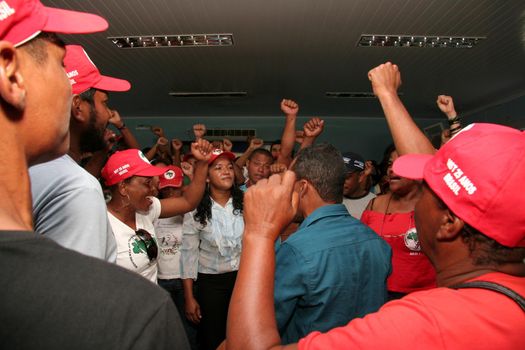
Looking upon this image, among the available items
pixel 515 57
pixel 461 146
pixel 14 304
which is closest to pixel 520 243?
pixel 461 146

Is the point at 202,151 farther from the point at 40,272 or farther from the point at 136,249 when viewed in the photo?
the point at 40,272

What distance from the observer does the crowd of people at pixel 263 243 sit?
465 mm

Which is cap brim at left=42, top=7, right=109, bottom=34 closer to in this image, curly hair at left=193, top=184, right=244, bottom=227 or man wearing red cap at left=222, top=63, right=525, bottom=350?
man wearing red cap at left=222, top=63, right=525, bottom=350

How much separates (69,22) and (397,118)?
43.7 inches

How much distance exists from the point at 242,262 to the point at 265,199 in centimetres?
17

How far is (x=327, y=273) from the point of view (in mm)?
1310

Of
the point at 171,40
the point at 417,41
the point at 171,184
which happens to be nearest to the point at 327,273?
the point at 171,184

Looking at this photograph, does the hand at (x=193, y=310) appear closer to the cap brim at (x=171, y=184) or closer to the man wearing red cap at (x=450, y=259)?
the cap brim at (x=171, y=184)

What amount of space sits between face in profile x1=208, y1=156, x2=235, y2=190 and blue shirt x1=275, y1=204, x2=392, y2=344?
5.29 ft

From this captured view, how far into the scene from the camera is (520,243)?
32.1 inches

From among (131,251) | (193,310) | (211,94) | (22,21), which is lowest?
(193,310)

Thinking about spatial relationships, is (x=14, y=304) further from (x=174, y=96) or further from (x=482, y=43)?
(x=174, y=96)

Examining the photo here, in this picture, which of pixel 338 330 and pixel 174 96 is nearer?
pixel 338 330

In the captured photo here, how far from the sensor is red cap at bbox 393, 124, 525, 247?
776 mm
